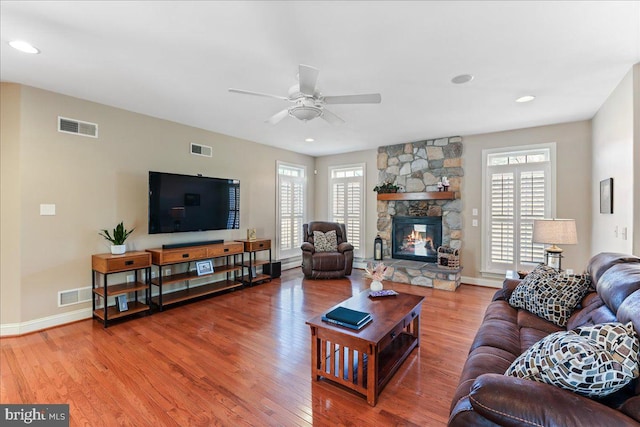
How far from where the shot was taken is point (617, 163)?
3.09m

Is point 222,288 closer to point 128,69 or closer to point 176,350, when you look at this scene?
point 176,350

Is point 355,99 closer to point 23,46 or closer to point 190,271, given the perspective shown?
point 23,46

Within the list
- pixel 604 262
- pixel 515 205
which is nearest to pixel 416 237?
pixel 515 205

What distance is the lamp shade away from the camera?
3021mm

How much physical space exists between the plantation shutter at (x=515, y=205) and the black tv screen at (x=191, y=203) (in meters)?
4.43

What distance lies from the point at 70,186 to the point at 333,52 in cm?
341

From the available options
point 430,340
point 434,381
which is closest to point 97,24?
point 434,381

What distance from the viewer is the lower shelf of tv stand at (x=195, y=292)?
4.01 metres

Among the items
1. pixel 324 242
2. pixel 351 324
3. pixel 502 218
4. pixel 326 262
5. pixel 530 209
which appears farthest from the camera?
pixel 324 242

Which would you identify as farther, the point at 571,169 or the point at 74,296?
the point at 571,169

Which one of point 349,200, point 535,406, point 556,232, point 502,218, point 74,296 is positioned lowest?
point 74,296

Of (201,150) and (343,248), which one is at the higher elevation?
(201,150)

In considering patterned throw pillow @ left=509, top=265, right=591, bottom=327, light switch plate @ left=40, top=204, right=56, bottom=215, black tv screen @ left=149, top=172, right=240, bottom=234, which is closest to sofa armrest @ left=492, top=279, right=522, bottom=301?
patterned throw pillow @ left=509, top=265, right=591, bottom=327

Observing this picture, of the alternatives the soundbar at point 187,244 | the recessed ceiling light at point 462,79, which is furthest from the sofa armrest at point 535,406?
the soundbar at point 187,244
